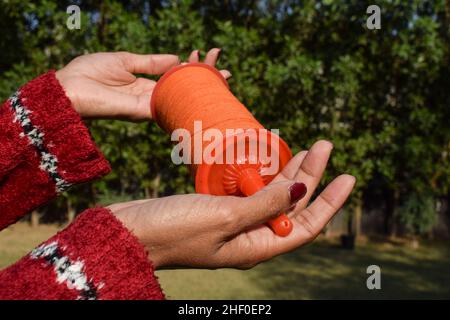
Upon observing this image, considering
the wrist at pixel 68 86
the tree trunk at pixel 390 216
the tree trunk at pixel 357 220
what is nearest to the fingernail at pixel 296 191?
the wrist at pixel 68 86

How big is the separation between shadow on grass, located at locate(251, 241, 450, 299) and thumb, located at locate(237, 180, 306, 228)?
592cm

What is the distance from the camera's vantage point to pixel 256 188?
2385 mm

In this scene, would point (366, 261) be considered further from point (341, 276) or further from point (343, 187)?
point (343, 187)

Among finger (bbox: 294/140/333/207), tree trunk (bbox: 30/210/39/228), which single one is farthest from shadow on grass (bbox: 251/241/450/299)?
finger (bbox: 294/140/333/207)

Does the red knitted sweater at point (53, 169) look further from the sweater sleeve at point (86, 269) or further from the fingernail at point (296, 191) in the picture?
the fingernail at point (296, 191)

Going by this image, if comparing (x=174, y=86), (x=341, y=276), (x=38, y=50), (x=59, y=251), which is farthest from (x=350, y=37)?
(x=59, y=251)

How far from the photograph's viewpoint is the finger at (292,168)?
7.90 feet

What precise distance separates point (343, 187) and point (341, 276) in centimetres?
733

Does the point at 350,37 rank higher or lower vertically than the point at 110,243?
higher

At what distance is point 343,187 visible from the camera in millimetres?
2178

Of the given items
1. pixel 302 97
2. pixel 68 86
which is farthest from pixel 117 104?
pixel 302 97

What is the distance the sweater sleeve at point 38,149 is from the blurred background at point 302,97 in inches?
222

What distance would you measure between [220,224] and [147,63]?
145 cm

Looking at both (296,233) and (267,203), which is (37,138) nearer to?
(267,203)
